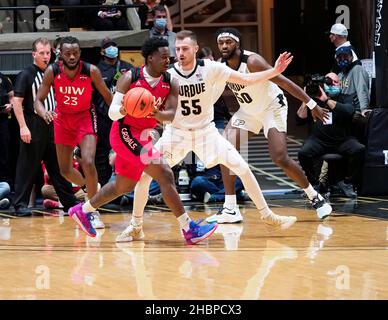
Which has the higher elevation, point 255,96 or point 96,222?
point 255,96

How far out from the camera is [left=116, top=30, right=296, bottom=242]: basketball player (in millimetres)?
10281

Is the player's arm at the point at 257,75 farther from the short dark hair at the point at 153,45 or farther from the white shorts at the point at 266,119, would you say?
the white shorts at the point at 266,119

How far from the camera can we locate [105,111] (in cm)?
1340

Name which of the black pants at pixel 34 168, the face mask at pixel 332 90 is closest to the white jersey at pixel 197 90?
the black pants at pixel 34 168

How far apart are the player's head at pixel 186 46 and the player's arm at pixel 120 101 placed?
0.71 m

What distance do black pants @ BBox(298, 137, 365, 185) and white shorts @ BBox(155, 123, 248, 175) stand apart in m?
3.01

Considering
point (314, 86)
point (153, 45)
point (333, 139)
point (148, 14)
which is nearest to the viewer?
point (153, 45)

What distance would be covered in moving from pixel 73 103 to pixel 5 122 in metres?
2.26

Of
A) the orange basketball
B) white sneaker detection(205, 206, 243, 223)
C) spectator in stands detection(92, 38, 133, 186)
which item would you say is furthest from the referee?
the orange basketball

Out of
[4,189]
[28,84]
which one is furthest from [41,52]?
[4,189]

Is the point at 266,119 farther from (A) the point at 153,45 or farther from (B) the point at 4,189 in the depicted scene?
(B) the point at 4,189

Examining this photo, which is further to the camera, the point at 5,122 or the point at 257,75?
the point at 5,122
